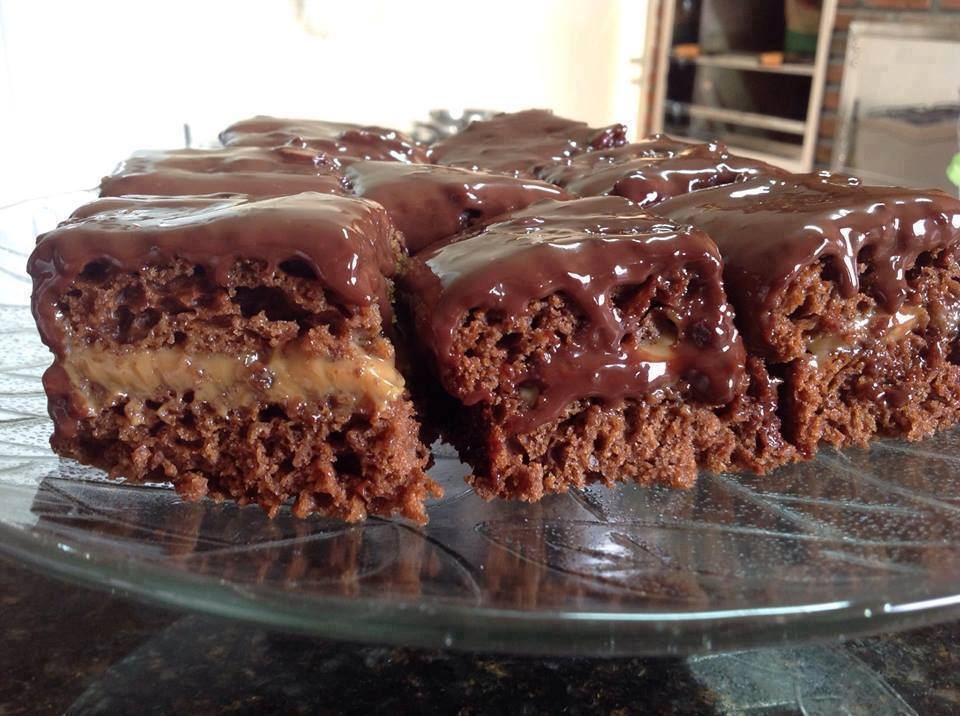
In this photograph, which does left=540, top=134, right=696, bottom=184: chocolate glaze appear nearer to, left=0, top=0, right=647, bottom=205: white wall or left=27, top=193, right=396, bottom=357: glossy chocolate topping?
left=27, top=193, right=396, bottom=357: glossy chocolate topping

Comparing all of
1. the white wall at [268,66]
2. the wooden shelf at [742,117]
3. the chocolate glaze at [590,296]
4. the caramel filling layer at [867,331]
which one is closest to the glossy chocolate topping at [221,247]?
the chocolate glaze at [590,296]

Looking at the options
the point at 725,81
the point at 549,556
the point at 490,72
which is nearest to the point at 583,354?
the point at 549,556

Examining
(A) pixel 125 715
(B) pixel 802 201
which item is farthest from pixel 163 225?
(B) pixel 802 201

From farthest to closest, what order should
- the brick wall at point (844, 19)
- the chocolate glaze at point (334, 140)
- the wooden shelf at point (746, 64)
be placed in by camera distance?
the wooden shelf at point (746, 64) → the brick wall at point (844, 19) → the chocolate glaze at point (334, 140)

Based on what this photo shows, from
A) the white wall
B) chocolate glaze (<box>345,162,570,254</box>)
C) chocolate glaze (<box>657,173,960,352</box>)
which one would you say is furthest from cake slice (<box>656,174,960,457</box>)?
the white wall

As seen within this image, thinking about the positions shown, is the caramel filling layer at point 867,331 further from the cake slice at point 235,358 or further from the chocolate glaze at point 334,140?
the chocolate glaze at point 334,140

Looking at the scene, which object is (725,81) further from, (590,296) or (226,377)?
(226,377)

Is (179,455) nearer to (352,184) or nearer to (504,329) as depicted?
(504,329)

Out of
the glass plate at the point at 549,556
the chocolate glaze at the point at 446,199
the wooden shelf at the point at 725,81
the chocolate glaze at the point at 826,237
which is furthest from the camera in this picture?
the wooden shelf at the point at 725,81
